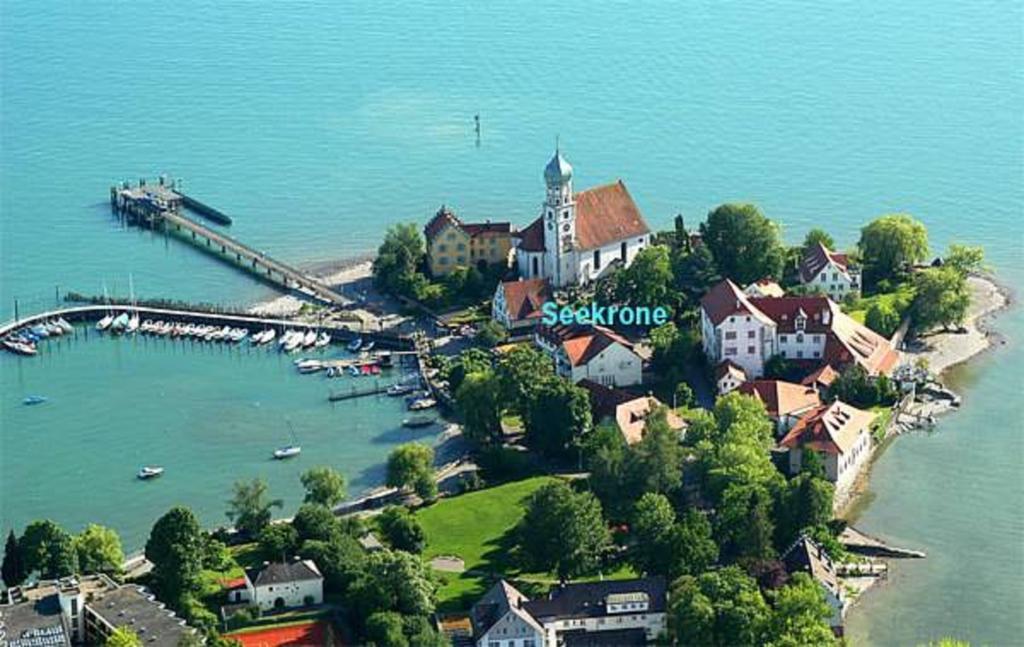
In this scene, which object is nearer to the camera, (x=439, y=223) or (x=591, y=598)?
(x=591, y=598)

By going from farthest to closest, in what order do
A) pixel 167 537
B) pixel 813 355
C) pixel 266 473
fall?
1. pixel 813 355
2. pixel 266 473
3. pixel 167 537

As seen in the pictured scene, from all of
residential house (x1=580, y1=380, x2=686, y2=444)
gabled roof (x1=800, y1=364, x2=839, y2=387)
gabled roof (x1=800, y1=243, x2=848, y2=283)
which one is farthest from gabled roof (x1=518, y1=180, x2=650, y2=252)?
gabled roof (x1=800, y1=364, x2=839, y2=387)

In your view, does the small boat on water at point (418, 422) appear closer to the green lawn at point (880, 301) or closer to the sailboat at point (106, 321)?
the sailboat at point (106, 321)

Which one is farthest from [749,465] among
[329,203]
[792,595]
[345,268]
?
[329,203]

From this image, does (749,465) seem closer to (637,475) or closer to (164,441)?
(637,475)

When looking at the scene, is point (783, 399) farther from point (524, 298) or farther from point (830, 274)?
point (524, 298)

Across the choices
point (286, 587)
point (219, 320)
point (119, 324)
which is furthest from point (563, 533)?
point (119, 324)

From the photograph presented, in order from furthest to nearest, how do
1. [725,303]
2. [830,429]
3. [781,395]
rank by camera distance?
[725,303] < [781,395] < [830,429]

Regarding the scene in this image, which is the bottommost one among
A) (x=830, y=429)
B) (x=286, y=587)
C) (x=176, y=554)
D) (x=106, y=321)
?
(x=286, y=587)
